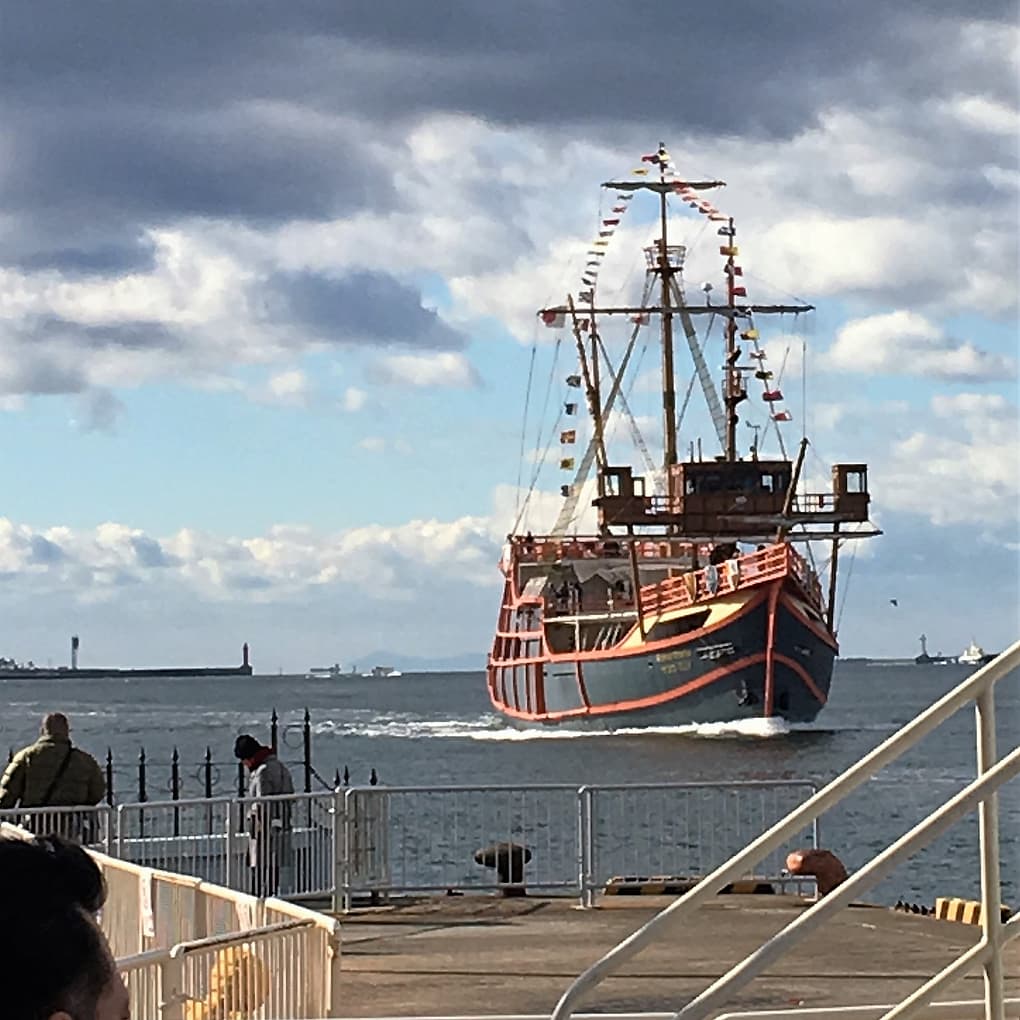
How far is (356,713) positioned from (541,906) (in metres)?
132

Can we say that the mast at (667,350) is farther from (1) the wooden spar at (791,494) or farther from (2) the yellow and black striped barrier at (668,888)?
(2) the yellow and black striped barrier at (668,888)

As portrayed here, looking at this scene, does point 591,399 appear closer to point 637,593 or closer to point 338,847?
point 637,593

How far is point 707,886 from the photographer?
6230 mm

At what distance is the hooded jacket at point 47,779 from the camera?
16.0m

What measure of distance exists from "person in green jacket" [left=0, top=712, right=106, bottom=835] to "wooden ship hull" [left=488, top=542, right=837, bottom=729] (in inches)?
2401

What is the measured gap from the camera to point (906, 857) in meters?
5.88

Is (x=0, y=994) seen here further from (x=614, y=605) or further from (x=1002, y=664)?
(x=614, y=605)

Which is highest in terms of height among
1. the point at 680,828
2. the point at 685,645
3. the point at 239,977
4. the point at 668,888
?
the point at 685,645

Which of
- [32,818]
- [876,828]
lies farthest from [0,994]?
[876,828]

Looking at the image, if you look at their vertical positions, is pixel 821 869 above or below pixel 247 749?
below

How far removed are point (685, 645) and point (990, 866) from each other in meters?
73.6

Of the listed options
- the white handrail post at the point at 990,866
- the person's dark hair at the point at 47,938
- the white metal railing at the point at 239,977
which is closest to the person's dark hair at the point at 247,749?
the white metal railing at the point at 239,977

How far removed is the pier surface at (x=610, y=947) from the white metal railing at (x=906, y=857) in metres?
4.38

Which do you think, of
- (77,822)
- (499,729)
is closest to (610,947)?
(77,822)
